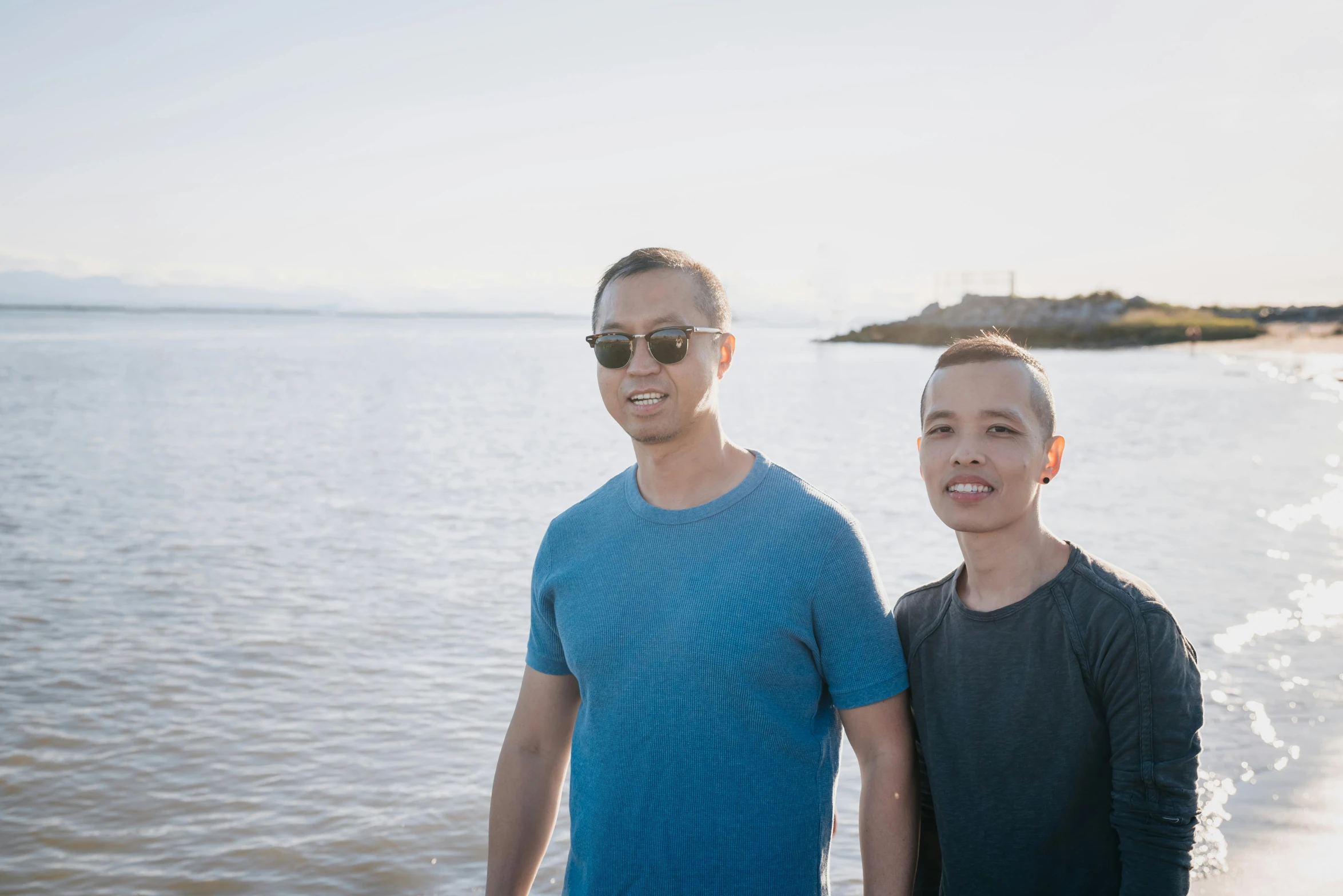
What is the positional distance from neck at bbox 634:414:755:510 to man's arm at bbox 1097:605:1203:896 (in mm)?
1032

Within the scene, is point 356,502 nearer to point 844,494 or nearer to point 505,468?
point 505,468

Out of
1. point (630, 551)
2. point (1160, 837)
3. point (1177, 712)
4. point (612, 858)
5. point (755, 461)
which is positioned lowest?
point (612, 858)

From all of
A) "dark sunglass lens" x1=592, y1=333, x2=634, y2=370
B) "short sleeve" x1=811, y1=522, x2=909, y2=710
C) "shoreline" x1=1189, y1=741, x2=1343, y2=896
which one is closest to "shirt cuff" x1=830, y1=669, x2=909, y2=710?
"short sleeve" x1=811, y1=522, x2=909, y2=710

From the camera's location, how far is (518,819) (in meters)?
3.04

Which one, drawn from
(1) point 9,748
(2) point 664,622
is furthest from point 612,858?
(1) point 9,748

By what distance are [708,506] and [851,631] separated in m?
0.49

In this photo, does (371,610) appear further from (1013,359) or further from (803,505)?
(1013,359)

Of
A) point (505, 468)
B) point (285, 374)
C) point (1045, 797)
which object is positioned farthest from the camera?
point (285, 374)

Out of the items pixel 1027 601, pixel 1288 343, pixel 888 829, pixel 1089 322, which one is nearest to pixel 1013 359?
pixel 1027 601

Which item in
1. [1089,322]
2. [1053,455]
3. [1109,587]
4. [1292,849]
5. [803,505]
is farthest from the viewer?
[1089,322]

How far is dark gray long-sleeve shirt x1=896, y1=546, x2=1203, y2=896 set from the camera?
7.55 feet

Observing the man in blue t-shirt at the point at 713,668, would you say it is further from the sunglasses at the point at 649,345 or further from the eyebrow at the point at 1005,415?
the eyebrow at the point at 1005,415

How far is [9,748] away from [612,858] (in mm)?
6354

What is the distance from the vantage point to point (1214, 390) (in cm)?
3544
